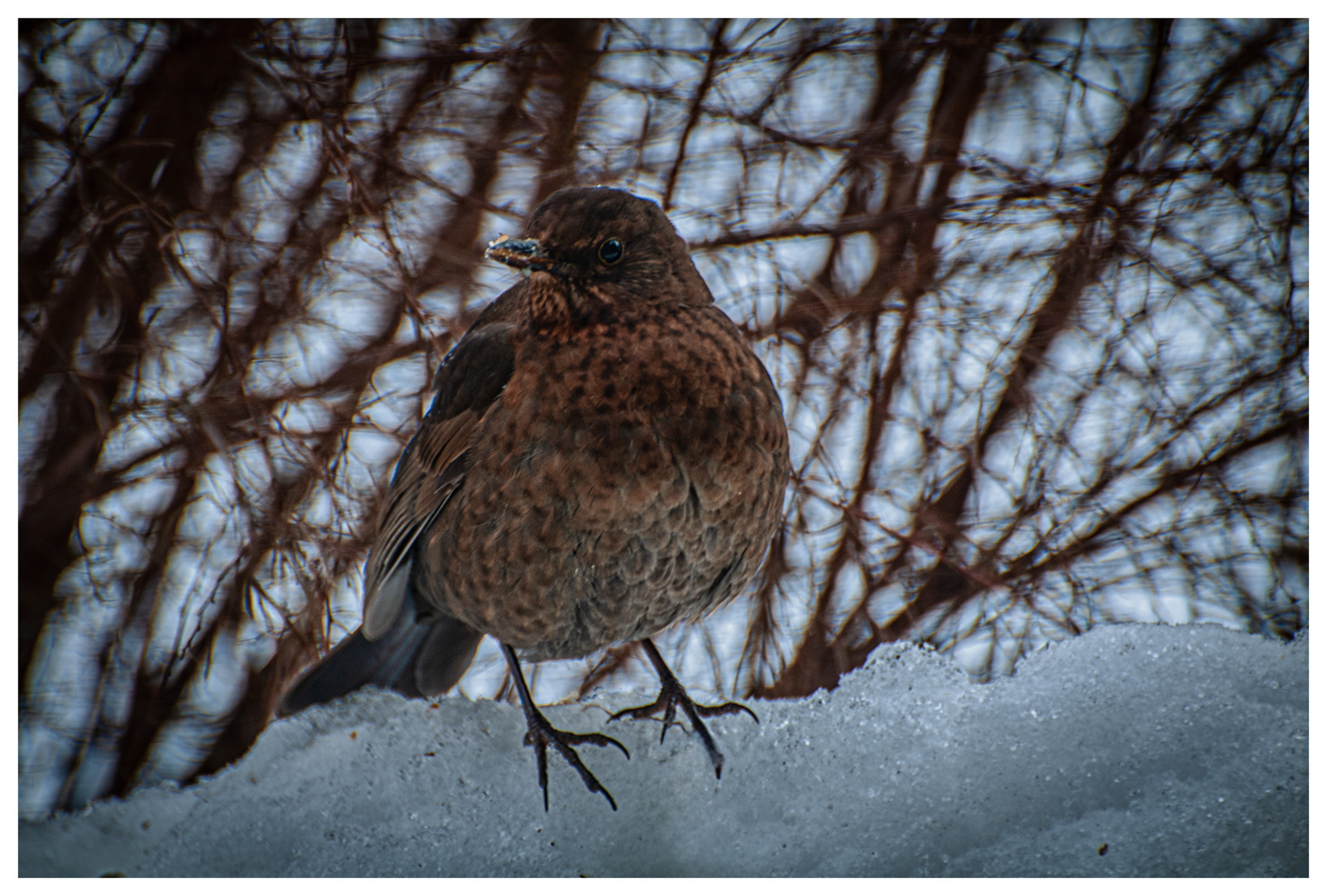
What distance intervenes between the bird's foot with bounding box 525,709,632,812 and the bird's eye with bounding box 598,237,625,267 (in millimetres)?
754

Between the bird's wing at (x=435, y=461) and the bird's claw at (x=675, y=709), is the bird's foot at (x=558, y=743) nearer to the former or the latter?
the bird's claw at (x=675, y=709)

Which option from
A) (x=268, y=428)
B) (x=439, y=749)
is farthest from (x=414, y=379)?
(x=439, y=749)

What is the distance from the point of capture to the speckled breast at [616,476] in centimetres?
122

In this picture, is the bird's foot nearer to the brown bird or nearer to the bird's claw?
the bird's claw

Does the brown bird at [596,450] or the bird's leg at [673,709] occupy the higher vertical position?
the brown bird at [596,450]

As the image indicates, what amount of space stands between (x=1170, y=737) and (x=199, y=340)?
1839 mm

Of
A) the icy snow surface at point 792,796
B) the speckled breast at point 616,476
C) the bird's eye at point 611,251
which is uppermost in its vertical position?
the bird's eye at point 611,251

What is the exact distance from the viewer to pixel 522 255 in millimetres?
1181

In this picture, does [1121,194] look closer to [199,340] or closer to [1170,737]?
[1170,737]

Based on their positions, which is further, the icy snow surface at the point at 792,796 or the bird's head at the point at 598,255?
the icy snow surface at the point at 792,796

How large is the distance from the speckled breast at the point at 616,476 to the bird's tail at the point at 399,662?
26 cm

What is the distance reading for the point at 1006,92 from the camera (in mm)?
1593

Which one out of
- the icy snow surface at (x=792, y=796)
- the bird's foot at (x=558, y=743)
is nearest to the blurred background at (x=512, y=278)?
the icy snow surface at (x=792, y=796)

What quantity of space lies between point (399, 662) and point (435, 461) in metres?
0.42
